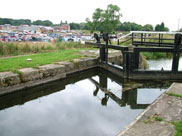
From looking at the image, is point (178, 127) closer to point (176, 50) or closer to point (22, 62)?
point (176, 50)

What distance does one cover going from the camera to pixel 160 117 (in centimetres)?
293

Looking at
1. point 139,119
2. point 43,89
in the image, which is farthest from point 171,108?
point 43,89

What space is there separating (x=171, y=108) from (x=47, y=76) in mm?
4372

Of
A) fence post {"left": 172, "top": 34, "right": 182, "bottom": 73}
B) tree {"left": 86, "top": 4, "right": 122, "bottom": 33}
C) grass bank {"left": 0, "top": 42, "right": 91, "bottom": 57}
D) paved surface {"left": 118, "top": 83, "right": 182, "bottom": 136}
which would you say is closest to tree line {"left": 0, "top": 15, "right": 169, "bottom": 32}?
tree {"left": 86, "top": 4, "right": 122, "bottom": 33}

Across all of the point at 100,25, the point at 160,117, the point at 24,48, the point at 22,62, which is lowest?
the point at 160,117

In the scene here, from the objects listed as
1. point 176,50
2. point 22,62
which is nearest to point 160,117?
point 176,50

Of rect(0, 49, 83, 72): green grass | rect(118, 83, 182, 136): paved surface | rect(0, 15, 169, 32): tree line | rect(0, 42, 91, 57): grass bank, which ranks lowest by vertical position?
rect(118, 83, 182, 136): paved surface

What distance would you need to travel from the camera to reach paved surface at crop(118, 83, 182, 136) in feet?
8.20

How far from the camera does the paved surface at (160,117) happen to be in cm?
250

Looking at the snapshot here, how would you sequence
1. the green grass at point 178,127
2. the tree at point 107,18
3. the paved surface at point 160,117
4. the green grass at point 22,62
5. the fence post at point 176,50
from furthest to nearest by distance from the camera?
1. the tree at point 107,18
2. the fence post at point 176,50
3. the green grass at point 22,62
4. the paved surface at point 160,117
5. the green grass at point 178,127

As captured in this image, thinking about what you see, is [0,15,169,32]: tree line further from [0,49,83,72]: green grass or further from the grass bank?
[0,49,83,72]: green grass

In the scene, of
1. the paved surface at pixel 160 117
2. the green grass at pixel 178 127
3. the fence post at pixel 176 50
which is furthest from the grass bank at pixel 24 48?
the green grass at pixel 178 127

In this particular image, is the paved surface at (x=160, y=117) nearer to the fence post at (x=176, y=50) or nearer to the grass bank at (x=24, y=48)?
the fence post at (x=176, y=50)

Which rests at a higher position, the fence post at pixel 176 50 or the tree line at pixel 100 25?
the tree line at pixel 100 25
